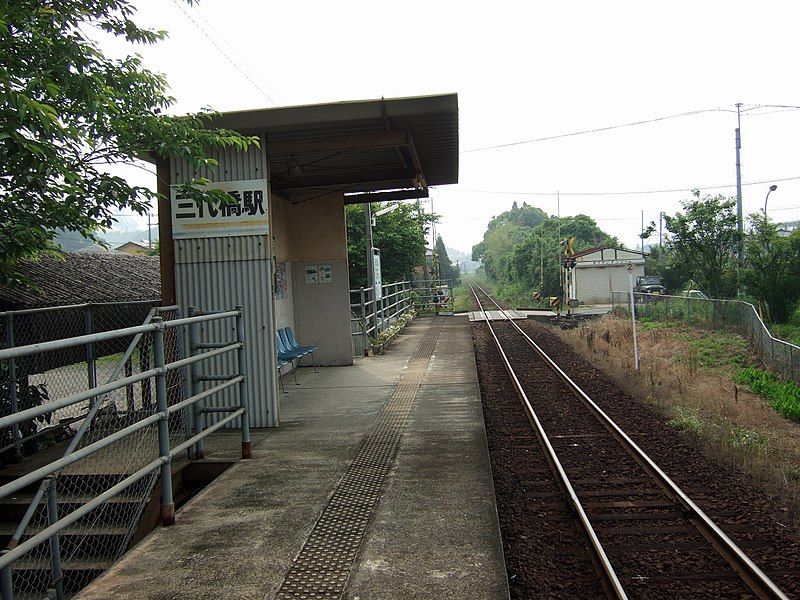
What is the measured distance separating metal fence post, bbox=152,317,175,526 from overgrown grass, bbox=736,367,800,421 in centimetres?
865

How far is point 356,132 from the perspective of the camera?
865cm

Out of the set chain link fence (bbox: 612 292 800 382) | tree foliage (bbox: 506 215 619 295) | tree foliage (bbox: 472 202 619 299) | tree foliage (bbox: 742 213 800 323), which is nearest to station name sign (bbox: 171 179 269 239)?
chain link fence (bbox: 612 292 800 382)

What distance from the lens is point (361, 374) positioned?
1255 cm

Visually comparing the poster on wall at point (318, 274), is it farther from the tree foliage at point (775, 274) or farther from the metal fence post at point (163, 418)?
the tree foliage at point (775, 274)

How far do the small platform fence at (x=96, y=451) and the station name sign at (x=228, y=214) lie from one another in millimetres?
1088

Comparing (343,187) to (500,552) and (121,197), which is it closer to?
(121,197)

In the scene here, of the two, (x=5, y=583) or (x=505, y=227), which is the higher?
(x=505, y=227)

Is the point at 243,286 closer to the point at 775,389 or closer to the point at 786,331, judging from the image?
the point at 775,389

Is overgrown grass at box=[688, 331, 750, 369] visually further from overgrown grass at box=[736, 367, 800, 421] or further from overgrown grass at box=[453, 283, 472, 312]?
overgrown grass at box=[453, 283, 472, 312]

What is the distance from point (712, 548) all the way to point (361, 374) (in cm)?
811

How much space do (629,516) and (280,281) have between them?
8134mm

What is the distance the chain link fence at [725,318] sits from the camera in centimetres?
1234

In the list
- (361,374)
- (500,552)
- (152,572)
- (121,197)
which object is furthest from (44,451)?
(361,374)

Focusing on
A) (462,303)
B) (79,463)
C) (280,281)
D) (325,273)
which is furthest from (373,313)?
(462,303)
